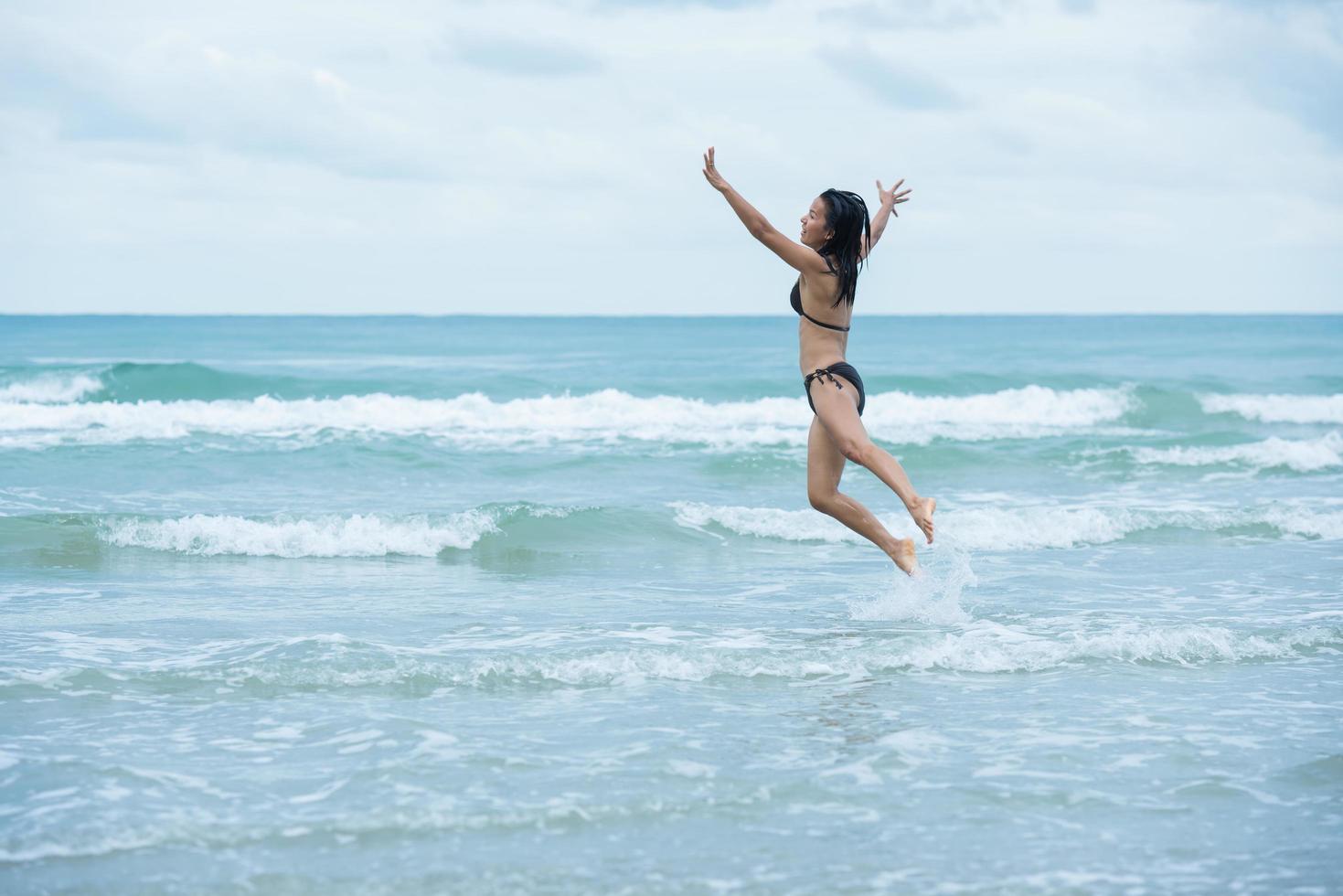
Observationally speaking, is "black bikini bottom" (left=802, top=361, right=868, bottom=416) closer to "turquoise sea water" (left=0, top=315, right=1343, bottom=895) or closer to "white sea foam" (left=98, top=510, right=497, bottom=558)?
"turquoise sea water" (left=0, top=315, right=1343, bottom=895)

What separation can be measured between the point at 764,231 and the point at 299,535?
6.20m

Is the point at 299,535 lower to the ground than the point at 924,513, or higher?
lower

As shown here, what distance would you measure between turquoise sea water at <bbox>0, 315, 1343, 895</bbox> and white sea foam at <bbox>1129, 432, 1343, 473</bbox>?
16 cm

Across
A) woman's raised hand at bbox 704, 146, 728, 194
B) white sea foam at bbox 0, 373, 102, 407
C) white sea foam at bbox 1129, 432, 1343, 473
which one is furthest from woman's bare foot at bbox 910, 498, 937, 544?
white sea foam at bbox 0, 373, 102, 407

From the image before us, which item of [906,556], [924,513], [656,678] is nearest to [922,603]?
[906,556]

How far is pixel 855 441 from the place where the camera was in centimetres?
734

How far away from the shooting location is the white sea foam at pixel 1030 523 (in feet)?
39.2

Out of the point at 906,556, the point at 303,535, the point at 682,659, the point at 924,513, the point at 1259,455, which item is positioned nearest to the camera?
the point at 682,659

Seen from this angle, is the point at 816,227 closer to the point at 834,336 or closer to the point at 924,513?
the point at 834,336

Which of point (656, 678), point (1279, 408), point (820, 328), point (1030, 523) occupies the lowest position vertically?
point (656, 678)

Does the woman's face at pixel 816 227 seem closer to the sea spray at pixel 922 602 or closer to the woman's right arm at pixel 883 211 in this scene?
the woman's right arm at pixel 883 211

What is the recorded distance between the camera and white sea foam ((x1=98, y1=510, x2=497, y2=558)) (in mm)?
11266

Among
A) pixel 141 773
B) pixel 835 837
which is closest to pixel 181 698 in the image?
pixel 141 773

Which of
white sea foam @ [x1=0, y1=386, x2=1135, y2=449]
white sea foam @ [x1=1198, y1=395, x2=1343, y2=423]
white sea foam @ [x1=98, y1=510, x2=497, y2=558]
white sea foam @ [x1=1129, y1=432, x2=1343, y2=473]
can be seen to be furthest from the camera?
white sea foam @ [x1=1198, y1=395, x2=1343, y2=423]
